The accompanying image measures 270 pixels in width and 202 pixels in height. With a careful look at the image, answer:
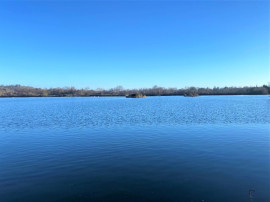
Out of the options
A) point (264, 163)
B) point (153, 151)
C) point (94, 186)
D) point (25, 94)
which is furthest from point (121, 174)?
point (25, 94)

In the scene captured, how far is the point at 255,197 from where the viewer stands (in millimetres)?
5922

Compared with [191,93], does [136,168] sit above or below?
below

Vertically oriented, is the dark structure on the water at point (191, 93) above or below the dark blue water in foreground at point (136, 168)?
above

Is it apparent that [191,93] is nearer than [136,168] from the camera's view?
No

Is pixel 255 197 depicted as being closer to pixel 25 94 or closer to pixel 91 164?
pixel 91 164

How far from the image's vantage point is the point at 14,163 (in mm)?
9305

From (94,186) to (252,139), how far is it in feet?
41.7

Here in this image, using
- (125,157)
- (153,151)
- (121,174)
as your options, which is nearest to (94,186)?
(121,174)

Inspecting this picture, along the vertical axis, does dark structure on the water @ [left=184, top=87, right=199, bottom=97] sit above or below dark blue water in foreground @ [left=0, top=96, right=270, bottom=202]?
above

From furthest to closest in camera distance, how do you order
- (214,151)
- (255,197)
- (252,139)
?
1. (252,139)
2. (214,151)
3. (255,197)

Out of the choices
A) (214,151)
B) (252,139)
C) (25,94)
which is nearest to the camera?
(214,151)

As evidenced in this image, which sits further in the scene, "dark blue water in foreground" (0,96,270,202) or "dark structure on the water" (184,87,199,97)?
"dark structure on the water" (184,87,199,97)

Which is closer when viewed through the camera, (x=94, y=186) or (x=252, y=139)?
(x=94, y=186)

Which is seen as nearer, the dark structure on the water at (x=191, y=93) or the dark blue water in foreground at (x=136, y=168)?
the dark blue water in foreground at (x=136, y=168)
